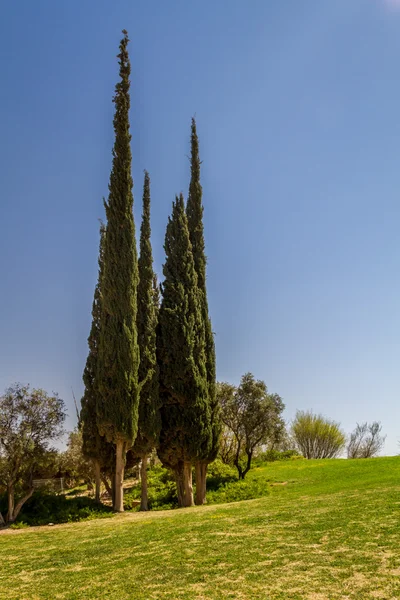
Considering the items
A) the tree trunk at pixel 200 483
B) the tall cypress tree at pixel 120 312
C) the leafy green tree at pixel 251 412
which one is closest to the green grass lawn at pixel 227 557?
the tall cypress tree at pixel 120 312

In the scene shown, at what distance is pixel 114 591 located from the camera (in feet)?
24.5

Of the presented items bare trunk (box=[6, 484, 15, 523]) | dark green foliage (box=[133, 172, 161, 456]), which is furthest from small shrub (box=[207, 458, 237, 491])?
bare trunk (box=[6, 484, 15, 523])

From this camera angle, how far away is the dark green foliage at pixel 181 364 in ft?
71.6

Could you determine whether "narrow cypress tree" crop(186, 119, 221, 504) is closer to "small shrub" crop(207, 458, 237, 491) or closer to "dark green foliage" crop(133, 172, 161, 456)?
"dark green foliage" crop(133, 172, 161, 456)

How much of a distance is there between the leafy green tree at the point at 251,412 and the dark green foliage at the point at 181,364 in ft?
26.7

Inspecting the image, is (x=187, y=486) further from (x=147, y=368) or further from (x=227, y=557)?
(x=227, y=557)

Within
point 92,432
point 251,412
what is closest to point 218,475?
point 251,412

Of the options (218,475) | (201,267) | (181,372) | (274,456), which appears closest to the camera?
(181,372)

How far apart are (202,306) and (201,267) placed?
2.24 metres

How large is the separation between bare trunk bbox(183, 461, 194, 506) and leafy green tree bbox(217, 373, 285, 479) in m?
8.25

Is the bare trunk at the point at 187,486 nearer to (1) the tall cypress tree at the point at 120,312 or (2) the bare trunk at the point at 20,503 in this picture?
(1) the tall cypress tree at the point at 120,312

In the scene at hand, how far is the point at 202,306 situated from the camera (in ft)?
82.2

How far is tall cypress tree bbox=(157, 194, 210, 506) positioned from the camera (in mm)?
21828

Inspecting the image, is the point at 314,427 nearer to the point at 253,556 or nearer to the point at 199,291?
the point at 199,291
